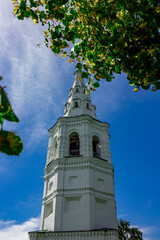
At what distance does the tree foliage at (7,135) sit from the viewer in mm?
1888

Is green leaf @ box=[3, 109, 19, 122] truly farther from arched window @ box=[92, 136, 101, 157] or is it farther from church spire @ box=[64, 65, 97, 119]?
church spire @ box=[64, 65, 97, 119]

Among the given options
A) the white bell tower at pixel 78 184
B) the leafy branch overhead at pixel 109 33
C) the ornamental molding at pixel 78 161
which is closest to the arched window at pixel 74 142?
the white bell tower at pixel 78 184

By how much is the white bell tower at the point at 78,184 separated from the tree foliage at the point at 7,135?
15.1 meters

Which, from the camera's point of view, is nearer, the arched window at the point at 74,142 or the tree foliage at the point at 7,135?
the tree foliage at the point at 7,135

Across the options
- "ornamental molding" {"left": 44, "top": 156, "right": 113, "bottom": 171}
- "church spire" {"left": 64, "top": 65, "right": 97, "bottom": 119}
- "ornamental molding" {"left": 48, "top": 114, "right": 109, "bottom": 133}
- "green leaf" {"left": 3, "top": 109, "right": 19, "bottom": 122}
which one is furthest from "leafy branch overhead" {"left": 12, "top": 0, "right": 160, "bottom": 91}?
"church spire" {"left": 64, "top": 65, "right": 97, "bottom": 119}

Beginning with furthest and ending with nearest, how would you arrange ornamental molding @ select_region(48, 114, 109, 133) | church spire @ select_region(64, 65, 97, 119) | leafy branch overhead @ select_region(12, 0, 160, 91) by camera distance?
church spire @ select_region(64, 65, 97, 119)
ornamental molding @ select_region(48, 114, 109, 133)
leafy branch overhead @ select_region(12, 0, 160, 91)

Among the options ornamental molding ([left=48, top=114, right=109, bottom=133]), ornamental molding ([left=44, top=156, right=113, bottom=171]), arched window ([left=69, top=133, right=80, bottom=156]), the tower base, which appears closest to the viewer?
the tower base

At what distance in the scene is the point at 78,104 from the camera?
25031 mm

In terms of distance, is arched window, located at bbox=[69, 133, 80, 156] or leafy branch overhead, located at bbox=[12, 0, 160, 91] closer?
leafy branch overhead, located at bbox=[12, 0, 160, 91]

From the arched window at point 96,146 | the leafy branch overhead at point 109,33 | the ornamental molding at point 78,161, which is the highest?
the arched window at point 96,146

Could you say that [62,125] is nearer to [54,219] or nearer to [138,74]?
[54,219]

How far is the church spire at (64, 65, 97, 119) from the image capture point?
952 inches

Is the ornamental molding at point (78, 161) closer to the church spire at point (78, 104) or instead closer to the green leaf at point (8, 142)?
the church spire at point (78, 104)

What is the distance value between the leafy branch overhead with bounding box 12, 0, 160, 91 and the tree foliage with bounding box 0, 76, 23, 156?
299cm
